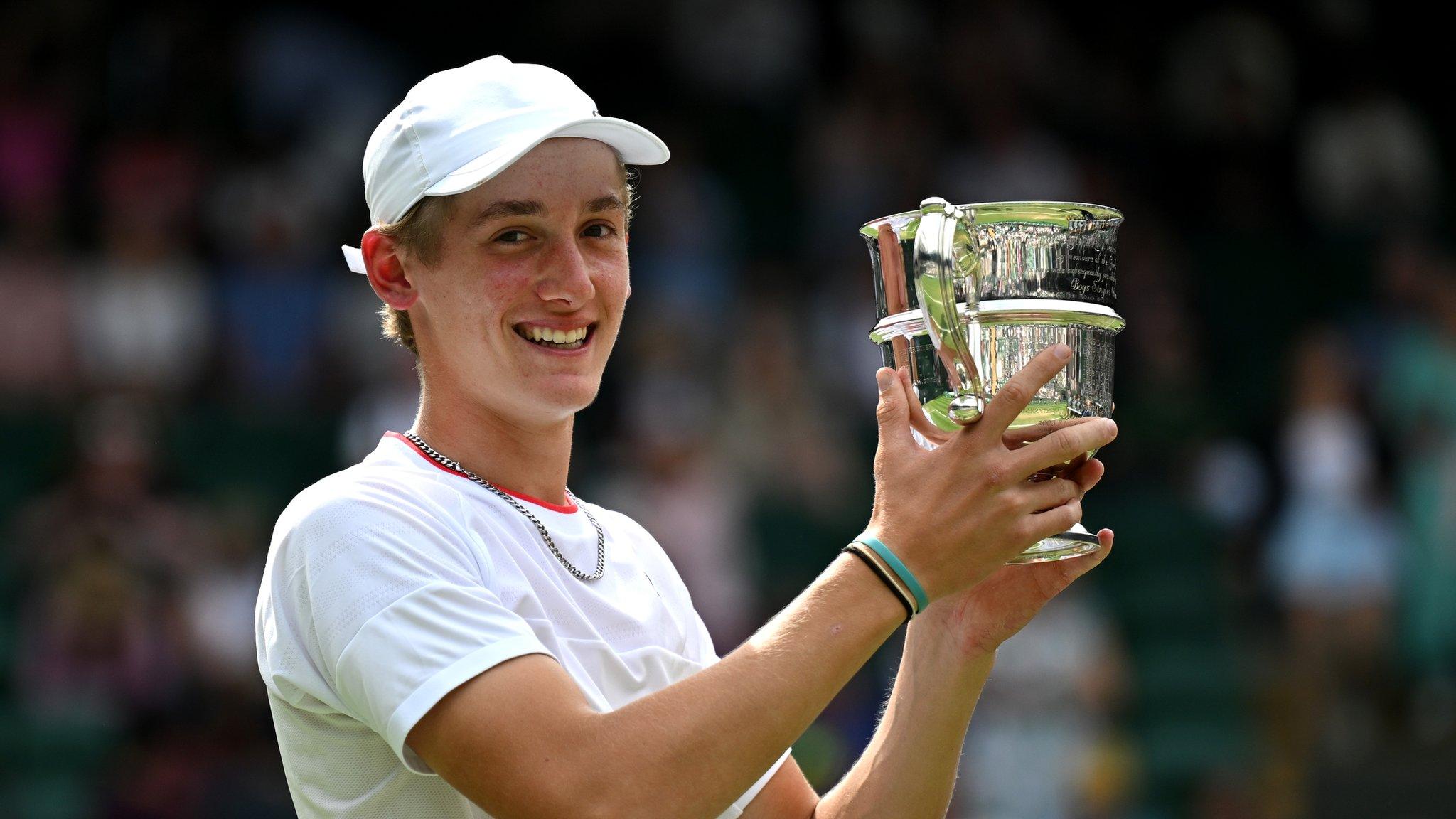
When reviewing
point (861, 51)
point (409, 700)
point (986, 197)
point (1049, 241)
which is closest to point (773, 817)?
point (409, 700)

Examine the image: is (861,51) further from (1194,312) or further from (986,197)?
(1194,312)

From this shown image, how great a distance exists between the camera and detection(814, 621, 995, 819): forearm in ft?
7.65

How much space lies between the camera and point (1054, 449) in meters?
1.97

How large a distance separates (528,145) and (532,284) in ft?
0.60

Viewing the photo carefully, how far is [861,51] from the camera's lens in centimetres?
1062

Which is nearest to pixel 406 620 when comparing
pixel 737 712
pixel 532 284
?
pixel 737 712

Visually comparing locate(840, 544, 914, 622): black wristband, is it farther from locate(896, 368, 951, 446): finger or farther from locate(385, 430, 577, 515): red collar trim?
locate(385, 430, 577, 515): red collar trim

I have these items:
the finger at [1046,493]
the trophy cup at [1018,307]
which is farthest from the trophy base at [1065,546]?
the finger at [1046,493]

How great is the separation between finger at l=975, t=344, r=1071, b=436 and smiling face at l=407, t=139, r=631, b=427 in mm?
583

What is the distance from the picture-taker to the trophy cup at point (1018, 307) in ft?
6.84

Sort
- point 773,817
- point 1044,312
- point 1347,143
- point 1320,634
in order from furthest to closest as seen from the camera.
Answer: point 1347,143 → point 1320,634 → point 773,817 → point 1044,312

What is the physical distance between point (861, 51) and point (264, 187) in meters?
3.82

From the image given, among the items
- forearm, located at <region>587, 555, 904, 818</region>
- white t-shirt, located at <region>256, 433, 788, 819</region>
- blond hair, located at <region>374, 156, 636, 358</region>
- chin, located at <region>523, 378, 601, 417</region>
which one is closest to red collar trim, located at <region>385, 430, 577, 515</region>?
white t-shirt, located at <region>256, 433, 788, 819</region>

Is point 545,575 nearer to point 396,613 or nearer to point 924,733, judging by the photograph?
point 396,613
